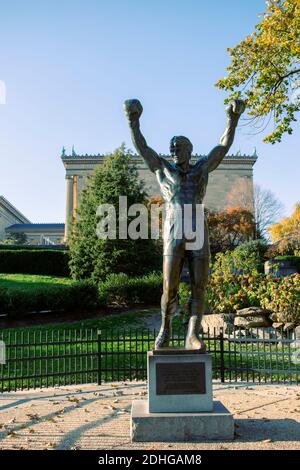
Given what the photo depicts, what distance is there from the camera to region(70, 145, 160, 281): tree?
21.1 metres

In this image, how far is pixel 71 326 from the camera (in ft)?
48.5

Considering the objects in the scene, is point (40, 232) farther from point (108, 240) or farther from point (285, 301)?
point (285, 301)

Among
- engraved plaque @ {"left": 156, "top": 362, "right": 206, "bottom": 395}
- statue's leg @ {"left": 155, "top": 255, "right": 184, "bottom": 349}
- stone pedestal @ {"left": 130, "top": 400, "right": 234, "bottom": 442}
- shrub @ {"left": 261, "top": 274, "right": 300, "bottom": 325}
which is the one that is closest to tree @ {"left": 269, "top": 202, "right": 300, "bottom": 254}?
shrub @ {"left": 261, "top": 274, "right": 300, "bottom": 325}

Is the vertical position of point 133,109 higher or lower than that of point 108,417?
higher

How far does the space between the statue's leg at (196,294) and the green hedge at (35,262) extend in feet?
73.0

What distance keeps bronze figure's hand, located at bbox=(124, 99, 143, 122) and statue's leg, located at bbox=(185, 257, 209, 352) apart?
77.6 inches

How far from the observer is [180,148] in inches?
218

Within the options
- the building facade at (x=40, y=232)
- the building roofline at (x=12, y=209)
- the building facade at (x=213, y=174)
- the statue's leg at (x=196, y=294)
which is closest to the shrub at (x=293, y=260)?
the statue's leg at (x=196, y=294)

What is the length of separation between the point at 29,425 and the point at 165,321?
230 centimetres

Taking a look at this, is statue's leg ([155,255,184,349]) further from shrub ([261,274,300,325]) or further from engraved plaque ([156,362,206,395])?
shrub ([261,274,300,325])

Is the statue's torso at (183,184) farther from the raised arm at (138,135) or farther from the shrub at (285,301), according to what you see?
the shrub at (285,301)

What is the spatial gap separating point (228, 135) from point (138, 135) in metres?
1.19

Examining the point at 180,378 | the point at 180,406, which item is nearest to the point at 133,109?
the point at 180,378
